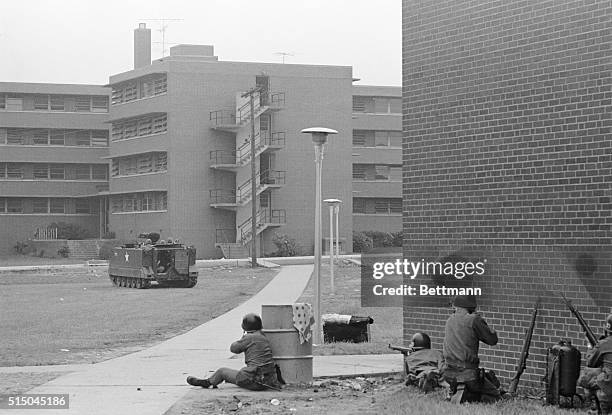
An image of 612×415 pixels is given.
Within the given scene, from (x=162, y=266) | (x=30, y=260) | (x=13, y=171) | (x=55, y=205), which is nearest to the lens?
(x=162, y=266)

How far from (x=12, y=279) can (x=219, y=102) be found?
24.8 m

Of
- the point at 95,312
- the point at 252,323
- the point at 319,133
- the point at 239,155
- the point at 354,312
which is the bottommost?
the point at 95,312

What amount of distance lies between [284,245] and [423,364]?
207 ft

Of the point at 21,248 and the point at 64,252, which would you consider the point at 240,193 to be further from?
the point at 21,248

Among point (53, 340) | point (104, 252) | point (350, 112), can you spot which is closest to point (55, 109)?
point (104, 252)

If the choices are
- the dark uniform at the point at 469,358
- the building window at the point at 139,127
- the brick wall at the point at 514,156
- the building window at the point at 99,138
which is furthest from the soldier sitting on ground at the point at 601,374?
the building window at the point at 99,138

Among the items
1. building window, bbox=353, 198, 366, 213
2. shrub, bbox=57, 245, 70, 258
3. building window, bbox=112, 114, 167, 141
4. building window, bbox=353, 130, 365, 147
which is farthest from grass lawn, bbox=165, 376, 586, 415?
building window, bbox=353, 130, 365, 147

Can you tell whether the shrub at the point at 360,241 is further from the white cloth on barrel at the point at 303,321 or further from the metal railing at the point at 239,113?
the white cloth on barrel at the point at 303,321

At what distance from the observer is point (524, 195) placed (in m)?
13.8

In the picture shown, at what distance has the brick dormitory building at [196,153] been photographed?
76.5 meters

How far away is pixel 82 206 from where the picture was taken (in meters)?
89.6

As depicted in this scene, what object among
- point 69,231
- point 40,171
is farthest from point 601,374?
point 40,171

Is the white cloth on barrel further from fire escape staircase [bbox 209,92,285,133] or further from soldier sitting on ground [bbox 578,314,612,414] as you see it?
fire escape staircase [bbox 209,92,285,133]

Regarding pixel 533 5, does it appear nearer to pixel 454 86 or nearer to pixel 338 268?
pixel 454 86
